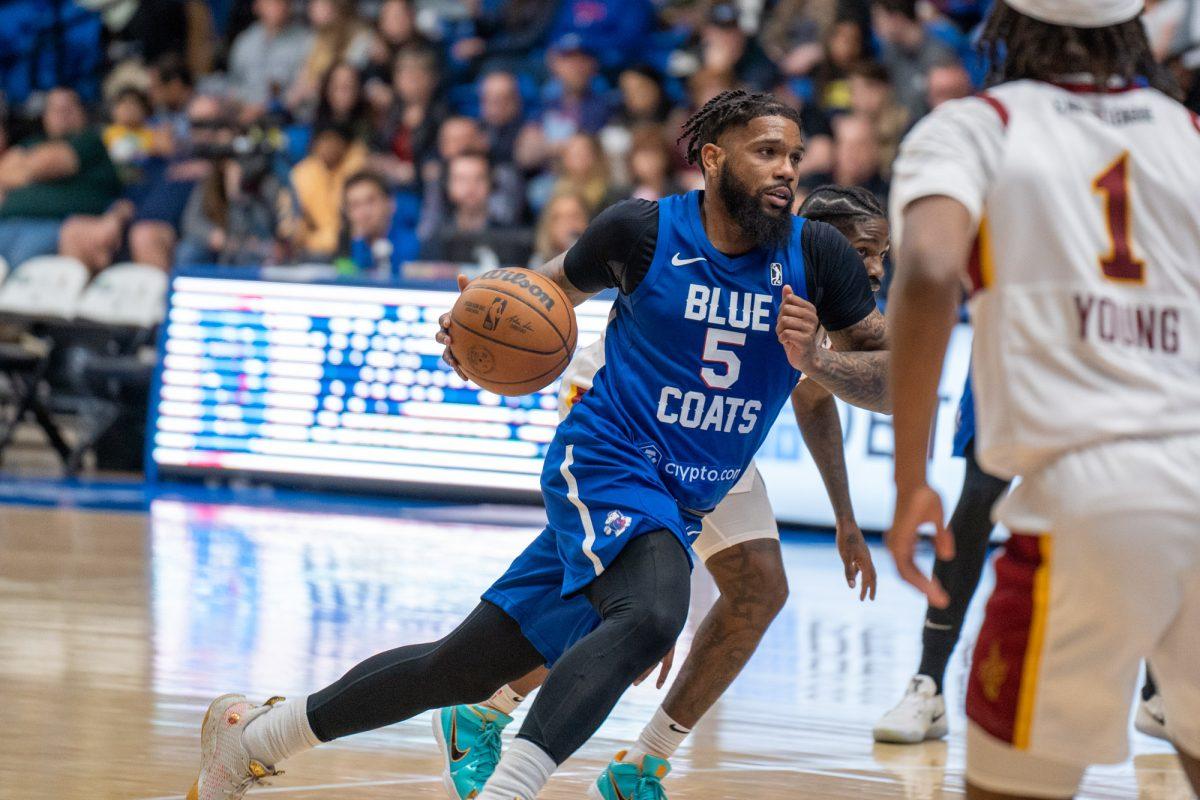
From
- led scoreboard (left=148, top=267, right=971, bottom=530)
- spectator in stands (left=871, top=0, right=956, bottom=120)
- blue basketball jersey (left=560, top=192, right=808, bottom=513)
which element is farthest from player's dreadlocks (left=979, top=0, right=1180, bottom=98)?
spectator in stands (left=871, top=0, right=956, bottom=120)

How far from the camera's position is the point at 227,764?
148 inches

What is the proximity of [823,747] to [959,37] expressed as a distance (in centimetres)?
856

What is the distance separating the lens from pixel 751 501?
4.31 m

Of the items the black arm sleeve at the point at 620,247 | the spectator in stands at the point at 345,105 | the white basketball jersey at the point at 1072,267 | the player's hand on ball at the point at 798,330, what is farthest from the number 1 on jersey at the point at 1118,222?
the spectator in stands at the point at 345,105

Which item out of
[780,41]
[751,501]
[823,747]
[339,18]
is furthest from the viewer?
[339,18]

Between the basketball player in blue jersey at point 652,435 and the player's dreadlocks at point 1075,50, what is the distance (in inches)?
44.6

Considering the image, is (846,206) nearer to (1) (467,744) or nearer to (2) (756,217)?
(2) (756,217)

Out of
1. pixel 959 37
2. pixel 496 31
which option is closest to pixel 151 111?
pixel 496 31

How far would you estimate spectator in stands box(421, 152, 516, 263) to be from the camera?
472 inches

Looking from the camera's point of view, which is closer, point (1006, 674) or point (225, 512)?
point (1006, 674)

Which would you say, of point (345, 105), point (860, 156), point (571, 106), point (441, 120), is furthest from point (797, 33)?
point (345, 105)

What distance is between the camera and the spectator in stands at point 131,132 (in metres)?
15.4

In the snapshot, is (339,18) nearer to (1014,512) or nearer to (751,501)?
(751,501)

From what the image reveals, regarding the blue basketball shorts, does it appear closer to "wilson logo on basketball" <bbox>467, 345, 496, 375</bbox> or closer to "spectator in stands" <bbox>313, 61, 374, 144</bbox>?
"wilson logo on basketball" <bbox>467, 345, 496, 375</bbox>
